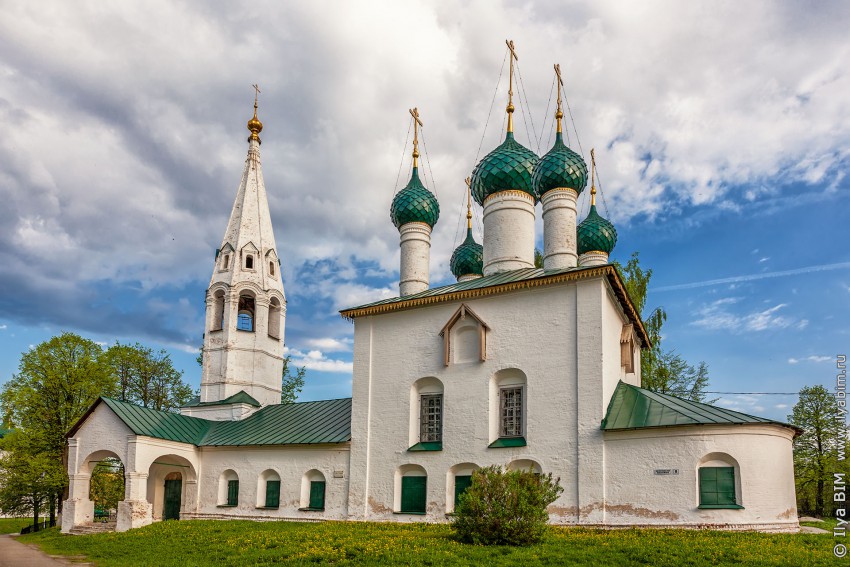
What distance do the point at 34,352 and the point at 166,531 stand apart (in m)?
10.8

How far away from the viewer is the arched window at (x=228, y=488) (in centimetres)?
1906

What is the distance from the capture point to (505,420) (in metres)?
15.3

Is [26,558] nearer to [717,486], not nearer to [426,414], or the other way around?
[426,414]

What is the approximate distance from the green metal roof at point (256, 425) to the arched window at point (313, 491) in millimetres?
899

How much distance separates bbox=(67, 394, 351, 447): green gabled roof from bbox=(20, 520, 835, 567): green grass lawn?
125 inches

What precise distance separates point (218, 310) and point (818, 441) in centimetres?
2203

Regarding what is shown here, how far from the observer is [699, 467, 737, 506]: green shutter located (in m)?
12.9

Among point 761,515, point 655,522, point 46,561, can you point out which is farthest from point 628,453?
point 46,561

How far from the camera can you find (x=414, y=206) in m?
21.6

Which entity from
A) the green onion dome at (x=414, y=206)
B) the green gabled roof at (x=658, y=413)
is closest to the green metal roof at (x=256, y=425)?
the green onion dome at (x=414, y=206)

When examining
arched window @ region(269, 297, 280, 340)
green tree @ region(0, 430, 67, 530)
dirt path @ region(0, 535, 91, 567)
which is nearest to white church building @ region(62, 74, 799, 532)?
arched window @ region(269, 297, 280, 340)

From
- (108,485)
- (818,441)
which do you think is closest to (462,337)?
(818,441)

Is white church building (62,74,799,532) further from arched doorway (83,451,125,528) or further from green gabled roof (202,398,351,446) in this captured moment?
arched doorway (83,451,125,528)

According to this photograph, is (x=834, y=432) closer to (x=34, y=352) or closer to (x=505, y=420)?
(x=505, y=420)
